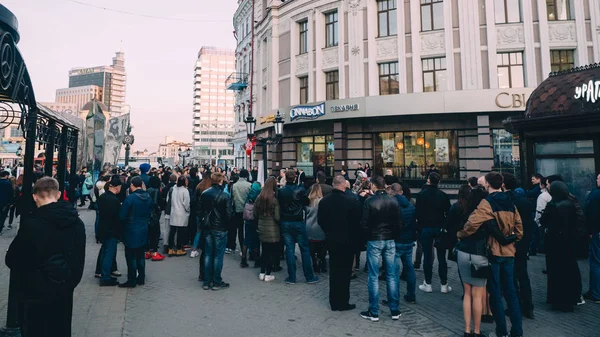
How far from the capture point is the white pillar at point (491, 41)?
709 inches

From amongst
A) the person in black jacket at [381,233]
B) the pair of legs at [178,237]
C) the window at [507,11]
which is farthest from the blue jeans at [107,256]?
the window at [507,11]

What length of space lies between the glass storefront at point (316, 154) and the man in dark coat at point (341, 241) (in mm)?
16846

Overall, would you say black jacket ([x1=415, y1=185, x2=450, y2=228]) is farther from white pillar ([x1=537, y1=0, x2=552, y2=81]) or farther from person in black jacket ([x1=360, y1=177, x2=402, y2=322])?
white pillar ([x1=537, y1=0, x2=552, y2=81])

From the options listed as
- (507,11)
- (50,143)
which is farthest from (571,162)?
(507,11)

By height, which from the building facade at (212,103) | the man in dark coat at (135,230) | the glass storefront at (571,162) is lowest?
the man in dark coat at (135,230)

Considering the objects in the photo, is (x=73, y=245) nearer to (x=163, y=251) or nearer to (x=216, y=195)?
(x=216, y=195)

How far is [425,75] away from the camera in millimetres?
19453

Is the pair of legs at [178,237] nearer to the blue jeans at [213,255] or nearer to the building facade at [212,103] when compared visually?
the blue jeans at [213,255]

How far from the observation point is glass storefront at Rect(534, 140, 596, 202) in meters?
7.54

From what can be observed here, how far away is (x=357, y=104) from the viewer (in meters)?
19.8

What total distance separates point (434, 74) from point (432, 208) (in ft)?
51.4

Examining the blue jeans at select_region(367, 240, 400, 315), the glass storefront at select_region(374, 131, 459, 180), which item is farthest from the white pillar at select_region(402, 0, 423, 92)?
the blue jeans at select_region(367, 240, 400, 315)

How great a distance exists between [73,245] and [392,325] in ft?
13.4

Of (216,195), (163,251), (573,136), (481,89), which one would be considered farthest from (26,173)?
(481,89)
